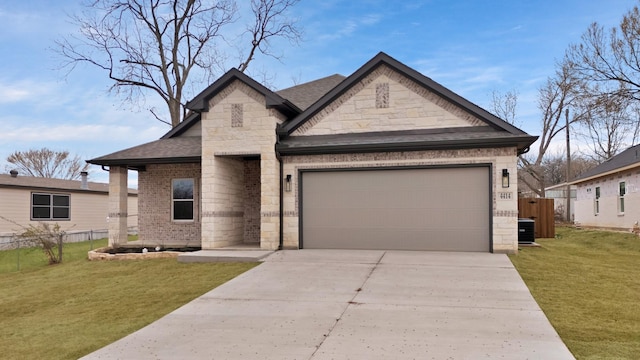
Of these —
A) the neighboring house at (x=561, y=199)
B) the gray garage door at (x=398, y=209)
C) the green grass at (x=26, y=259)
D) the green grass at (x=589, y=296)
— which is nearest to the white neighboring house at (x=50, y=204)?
the green grass at (x=26, y=259)

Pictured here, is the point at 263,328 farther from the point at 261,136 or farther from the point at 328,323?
the point at 261,136

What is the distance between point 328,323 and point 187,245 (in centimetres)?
996

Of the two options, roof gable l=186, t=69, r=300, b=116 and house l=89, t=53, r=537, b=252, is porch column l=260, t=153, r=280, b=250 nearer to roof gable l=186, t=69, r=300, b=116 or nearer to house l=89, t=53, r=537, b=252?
house l=89, t=53, r=537, b=252

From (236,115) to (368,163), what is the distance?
164 inches

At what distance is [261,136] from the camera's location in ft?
43.4

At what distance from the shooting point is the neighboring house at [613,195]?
66.8 feet

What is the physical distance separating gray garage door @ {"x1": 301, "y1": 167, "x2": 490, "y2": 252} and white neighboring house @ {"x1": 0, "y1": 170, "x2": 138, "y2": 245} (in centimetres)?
1494

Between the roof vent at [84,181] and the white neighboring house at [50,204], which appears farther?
the roof vent at [84,181]

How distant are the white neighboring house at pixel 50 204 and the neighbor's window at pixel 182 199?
895 cm

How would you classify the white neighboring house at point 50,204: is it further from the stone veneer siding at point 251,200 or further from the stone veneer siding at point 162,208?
the stone veneer siding at point 251,200

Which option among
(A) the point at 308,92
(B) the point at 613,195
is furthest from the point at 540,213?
(A) the point at 308,92

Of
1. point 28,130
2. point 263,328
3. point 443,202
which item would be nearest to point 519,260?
point 443,202

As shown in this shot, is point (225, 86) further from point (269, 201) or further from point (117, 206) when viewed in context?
point (117, 206)

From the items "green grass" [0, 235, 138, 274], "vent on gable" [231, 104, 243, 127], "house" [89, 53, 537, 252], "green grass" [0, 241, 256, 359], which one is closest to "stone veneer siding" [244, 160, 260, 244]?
"house" [89, 53, 537, 252]
